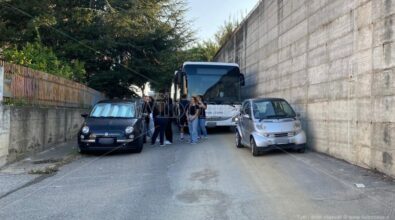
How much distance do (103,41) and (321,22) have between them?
49.1 feet

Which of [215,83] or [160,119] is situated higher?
[215,83]

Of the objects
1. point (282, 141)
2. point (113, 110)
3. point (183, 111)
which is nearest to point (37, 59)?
point (113, 110)

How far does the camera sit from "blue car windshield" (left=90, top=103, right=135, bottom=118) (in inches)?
569

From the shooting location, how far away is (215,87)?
763 inches

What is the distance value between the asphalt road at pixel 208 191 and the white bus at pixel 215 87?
7239 millimetres

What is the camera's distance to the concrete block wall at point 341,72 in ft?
29.7

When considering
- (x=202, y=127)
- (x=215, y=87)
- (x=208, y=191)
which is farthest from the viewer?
(x=215, y=87)

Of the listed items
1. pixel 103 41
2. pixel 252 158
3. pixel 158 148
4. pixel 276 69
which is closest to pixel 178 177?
pixel 252 158

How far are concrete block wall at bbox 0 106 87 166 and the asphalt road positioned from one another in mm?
1482

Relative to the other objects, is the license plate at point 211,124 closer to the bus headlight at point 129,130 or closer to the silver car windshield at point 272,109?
the silver car windshield at point 272,109

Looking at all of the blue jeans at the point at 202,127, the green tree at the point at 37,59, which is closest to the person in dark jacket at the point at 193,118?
the blue jeans at the point at 202,127

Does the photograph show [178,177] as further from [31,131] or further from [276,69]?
[276,69]

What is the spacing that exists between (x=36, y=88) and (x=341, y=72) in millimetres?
8579

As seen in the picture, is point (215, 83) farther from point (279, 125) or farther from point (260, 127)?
point (279, 125)
